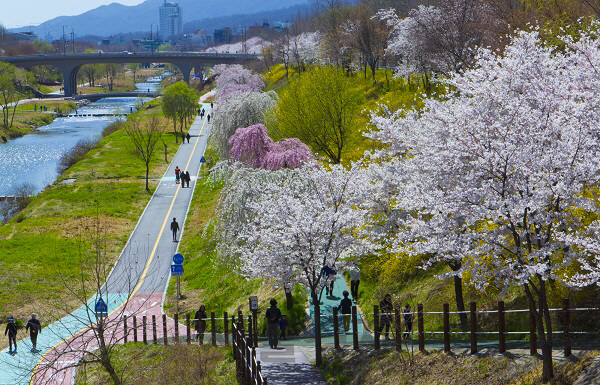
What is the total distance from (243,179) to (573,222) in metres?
18.9

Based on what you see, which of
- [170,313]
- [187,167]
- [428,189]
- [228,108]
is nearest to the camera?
[428,189]

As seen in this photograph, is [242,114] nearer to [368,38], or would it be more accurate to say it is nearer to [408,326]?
[368,38]

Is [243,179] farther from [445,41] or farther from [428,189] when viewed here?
[445,41]

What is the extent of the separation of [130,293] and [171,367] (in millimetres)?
2988

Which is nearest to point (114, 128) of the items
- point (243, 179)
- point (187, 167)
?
point (187, 167)

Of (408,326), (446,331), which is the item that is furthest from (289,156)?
(446,331)

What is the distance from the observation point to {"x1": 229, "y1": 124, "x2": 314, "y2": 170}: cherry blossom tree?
3600 centimetres

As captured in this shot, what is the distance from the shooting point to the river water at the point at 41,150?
2749 inches

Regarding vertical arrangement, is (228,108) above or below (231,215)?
above

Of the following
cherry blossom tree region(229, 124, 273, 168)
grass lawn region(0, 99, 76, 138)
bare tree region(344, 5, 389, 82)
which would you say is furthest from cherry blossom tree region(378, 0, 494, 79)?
grass lawn region(0, 99, 76, 138)

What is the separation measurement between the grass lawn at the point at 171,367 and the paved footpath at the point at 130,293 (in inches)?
34.2

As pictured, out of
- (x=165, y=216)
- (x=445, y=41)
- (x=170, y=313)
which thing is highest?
(x=445, y=41)

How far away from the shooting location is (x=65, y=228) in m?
46.7

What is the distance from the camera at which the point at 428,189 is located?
60.6ft
